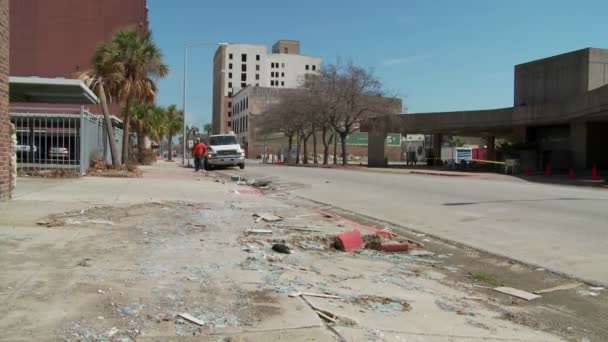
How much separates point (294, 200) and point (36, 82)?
8173mm

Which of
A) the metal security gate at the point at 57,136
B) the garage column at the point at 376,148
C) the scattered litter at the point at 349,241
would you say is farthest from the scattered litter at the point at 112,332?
the garage column at the point at 376,148

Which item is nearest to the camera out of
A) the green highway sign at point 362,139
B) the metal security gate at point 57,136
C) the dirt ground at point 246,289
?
the dirt ground at point 246,289

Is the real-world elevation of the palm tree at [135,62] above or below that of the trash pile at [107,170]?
above

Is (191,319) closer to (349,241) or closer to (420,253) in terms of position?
(349,241)

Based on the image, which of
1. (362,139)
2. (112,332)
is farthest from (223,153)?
(362,139)

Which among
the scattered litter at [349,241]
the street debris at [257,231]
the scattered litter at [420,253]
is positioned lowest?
the scattered litter at [420,253]

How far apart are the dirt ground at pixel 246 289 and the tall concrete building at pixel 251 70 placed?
488ft

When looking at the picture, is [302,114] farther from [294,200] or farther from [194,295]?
[194,295]

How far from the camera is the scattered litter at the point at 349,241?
8920mm

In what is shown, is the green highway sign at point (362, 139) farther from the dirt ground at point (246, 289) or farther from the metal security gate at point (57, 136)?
the dirt ground at point (246, 289)

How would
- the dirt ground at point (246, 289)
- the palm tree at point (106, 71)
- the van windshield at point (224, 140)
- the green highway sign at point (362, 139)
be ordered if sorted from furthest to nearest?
the green highway sign at point (362, 139) → the van windshield at point (224, 140) → the palm tree at point (106, 71) → the dirt ground at point (246, 289)

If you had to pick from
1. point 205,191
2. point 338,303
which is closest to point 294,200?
point 205,191

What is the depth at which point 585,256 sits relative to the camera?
8.49 m

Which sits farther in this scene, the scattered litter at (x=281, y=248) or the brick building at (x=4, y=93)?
the brick building at (x=4, y=93)
